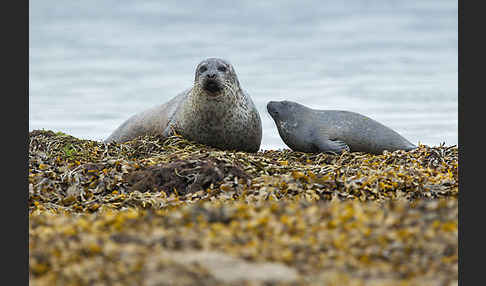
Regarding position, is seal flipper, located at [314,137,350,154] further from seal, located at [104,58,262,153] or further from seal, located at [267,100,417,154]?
seal, located at [104,58,262,153]

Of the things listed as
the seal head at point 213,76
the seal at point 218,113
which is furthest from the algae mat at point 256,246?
the seal at point 218,113

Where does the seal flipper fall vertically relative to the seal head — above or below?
below

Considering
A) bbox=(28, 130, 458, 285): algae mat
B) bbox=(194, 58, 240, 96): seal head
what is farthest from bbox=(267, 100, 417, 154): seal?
bbox=(28, 130, 458, 285): algae mat

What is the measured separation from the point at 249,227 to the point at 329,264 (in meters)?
0.48

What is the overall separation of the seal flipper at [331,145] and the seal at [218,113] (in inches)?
38.9

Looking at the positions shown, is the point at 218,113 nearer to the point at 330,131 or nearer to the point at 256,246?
the point at 330,131

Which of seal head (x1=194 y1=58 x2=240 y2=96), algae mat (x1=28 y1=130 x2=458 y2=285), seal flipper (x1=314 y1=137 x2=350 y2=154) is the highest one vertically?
seal head (x1=194 y1=58 x2=240 y2=96)

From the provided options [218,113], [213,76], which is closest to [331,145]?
[218,113]

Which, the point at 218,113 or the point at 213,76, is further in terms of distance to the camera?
the point at 218,113

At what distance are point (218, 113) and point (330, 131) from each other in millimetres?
2095

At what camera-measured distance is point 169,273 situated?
2.24 metres

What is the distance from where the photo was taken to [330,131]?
9.26 m

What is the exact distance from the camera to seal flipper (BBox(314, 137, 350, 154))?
29.1 ft

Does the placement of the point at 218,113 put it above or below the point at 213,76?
below
